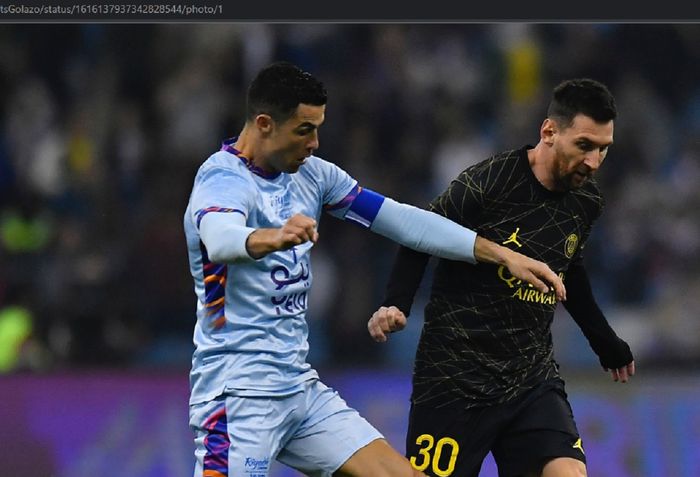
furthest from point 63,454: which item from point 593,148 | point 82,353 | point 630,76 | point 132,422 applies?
point 630,76

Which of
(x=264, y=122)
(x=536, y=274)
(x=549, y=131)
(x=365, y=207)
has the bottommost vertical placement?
(x=536, y=274)

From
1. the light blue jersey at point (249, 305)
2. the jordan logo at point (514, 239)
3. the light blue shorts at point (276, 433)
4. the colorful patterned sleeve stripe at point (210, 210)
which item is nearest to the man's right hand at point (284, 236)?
the colorful patterned sleeve stripe at point (210, 210)

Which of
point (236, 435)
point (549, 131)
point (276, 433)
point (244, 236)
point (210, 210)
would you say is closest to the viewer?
point (244, 236)

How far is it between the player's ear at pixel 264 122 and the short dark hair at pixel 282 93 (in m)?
0.01

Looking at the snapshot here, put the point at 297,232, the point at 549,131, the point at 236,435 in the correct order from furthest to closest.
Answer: the point at 549,131 < the point at 236,435 < the point at 297,232

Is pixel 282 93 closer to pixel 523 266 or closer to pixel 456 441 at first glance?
pixel 523 266

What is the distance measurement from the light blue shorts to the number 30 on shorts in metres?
0.38

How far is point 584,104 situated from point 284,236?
5.82 ft

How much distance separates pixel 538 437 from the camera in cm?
593

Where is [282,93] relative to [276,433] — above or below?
above

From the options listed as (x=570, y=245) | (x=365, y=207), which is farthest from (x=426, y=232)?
(x=570, y=245)

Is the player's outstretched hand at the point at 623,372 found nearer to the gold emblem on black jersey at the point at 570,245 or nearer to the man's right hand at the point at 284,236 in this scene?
the gold emblem on black jersey at the point at 570,245

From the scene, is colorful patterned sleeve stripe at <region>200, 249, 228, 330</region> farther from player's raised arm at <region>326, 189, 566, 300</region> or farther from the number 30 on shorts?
the number 30 on shorts

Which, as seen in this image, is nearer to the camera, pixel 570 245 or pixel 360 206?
pixel 360 206
